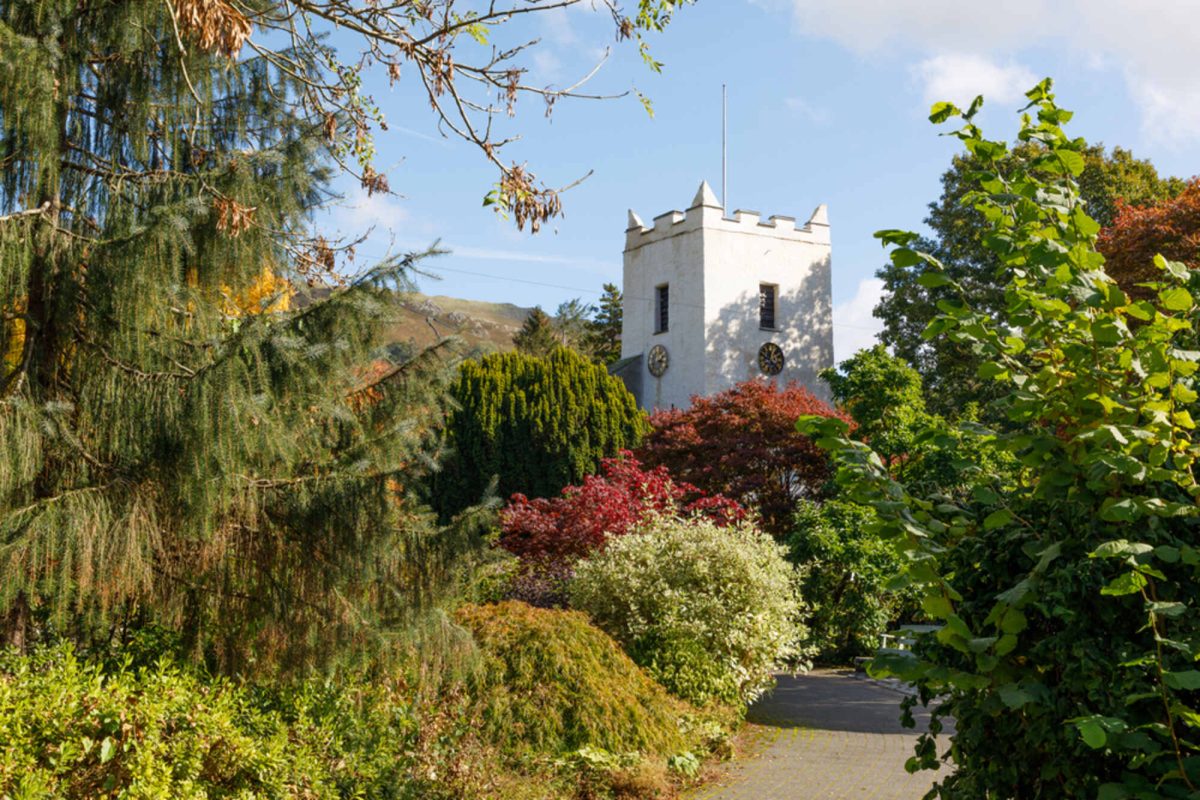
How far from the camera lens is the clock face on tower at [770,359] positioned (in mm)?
33844

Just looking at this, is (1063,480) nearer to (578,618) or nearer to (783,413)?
(578,618)

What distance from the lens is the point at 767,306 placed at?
3434 cm

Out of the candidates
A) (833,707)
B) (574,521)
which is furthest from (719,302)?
(833,707)

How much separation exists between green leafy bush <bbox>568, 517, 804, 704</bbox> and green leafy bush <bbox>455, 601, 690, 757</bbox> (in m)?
1.53

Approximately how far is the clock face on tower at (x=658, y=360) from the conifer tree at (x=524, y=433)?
1000cm

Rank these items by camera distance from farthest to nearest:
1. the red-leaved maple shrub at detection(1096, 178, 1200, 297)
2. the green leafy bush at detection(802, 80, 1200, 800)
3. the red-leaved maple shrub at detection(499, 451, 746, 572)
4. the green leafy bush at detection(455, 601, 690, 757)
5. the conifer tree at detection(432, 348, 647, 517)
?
the conifer tree at detection(432, 348, 647, 517) → the red-leaved maple shrub at detection(1096, 178, 1200, 297) → the red-leaved maple shrub at detection(499, 451, 746, 572) → the green leafy bush at detection(455, 601, 690, 757) → the green leafy bush at detection(802, 80, 1200, 800)

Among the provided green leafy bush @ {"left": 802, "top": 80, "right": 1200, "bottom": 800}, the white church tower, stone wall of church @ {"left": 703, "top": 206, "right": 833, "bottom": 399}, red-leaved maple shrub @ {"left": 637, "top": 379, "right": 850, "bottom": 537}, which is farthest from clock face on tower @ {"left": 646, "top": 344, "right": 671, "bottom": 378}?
green leafy bush @ {"left": 802, "top": 80, "right": 1200, "bottom": 800}

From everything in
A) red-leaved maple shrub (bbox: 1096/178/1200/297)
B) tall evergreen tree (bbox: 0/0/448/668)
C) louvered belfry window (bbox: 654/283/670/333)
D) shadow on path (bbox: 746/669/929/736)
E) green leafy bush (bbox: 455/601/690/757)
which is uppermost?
louvered belfry window (bbox: 654/283/670/333)

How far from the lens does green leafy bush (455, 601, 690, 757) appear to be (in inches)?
290

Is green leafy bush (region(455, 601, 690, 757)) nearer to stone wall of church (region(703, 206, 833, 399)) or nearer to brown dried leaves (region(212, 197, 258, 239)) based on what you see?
brown dried leaves (region(212, 197, 258, 239))

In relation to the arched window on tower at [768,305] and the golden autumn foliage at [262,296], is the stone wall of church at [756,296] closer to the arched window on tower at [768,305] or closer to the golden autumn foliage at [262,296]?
the arched window on tower at [768,305]

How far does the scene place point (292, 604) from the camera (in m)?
6.45

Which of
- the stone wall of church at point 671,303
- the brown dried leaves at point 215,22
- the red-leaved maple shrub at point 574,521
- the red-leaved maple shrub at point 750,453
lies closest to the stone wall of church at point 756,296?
the stone wall of church at point 671,303

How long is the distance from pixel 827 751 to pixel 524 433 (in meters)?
15.1
